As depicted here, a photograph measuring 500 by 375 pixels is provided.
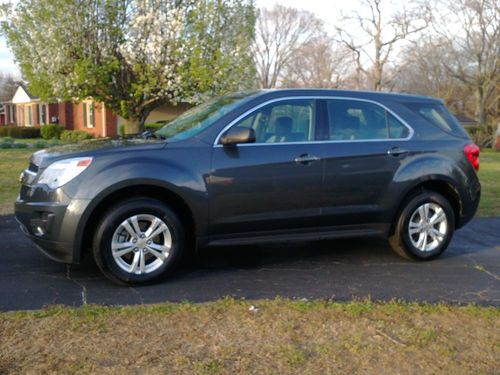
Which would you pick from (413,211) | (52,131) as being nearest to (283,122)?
(413,211)

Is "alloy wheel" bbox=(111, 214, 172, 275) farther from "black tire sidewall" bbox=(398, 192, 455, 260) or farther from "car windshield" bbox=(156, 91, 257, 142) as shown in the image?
"black tire sidewall" bbox=(398, 192, 455, 260)

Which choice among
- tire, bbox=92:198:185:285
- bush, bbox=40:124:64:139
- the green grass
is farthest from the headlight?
bush, bbox=40:124:64:139

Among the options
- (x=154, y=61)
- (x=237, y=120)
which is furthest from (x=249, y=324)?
(x=154, y=61)

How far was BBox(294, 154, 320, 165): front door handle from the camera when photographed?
5.40m

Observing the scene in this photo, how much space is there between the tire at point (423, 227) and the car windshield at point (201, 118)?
213 cm

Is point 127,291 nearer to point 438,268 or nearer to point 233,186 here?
point 233,186

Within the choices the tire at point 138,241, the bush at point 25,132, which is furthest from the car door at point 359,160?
the bush at point 25,132

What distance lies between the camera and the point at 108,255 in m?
4.84

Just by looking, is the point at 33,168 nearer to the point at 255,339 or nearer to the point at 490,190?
the point at 255,339

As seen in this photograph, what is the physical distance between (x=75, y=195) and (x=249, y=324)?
1.94 m

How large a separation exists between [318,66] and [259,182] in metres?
51.4

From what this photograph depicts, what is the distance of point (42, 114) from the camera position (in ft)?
131

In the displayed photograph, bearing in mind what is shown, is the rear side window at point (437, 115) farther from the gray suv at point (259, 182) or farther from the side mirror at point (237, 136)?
the side mirror at point (237, 136)

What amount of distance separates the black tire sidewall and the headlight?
11.0 feet
